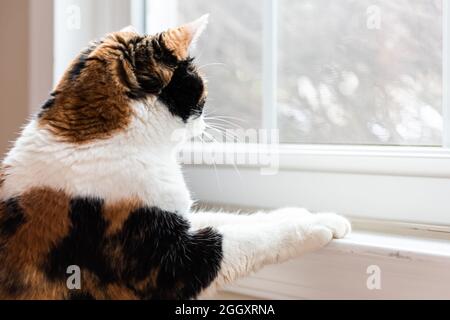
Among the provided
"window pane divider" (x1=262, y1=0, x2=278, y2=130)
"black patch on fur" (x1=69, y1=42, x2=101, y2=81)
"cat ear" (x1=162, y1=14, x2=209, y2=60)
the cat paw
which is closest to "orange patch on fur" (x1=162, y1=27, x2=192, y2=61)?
"cat ear" (x1=162, y1=14, x2=209, y2=60)

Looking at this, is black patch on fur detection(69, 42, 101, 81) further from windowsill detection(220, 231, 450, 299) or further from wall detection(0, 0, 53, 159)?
windowsill detection(220, 231, 450, 299)

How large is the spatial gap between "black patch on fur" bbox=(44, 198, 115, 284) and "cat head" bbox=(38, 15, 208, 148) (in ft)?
0.36

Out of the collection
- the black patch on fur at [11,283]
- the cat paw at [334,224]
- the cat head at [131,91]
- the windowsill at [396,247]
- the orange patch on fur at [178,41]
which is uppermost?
the orange patch on fur at [178,41]

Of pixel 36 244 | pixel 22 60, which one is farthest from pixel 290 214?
pixel 22 60

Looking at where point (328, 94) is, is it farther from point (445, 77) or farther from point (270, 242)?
point (270, 242)

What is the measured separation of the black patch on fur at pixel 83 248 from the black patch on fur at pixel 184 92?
0.21 m

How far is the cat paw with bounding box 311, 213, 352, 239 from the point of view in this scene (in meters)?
0.75

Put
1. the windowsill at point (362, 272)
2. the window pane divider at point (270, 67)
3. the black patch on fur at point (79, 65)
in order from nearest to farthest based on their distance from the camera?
the windowsill at point (362, 272) → the black patch on fur at point (79, 65) → the window pane divider at point (270, 67)

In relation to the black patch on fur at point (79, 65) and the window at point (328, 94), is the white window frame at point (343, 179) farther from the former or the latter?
the black patch on fur at point (79, 65)

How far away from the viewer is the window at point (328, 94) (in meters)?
0.84

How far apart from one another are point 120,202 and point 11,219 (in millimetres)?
142

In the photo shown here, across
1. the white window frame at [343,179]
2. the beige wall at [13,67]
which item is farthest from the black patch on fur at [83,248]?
the beige wall at [13,67]

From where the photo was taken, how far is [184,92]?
0.83 metres

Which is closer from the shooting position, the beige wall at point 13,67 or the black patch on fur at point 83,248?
the black patch on fur at point 83,248
